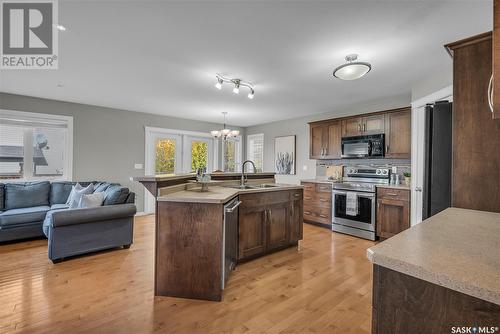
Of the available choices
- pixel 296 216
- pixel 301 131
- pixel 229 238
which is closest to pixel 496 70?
pixel 229 238

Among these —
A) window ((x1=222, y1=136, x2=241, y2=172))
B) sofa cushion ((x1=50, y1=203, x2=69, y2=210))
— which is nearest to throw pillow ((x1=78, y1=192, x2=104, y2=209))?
sofa cushion ((x1=50, y1=203, x2=69, y2=210))

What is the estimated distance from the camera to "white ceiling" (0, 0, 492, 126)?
187 cm

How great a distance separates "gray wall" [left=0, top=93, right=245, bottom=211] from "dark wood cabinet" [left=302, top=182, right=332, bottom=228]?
12.3 ft

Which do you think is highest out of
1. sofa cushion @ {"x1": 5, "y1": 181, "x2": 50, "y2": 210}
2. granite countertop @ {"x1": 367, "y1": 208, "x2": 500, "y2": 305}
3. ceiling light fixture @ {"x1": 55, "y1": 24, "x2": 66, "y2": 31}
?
ceiling light fixture @ {"x1": 55, "y1": 24, "x2": 66, "y2": 31}

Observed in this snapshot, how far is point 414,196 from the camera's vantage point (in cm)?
342

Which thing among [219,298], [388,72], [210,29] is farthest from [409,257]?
[388,72]

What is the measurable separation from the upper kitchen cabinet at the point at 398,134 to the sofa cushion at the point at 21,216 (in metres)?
5.58

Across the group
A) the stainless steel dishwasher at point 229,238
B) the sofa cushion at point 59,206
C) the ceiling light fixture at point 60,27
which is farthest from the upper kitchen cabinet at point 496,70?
the sofa cushion at point 59,206

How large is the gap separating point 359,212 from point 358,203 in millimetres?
150

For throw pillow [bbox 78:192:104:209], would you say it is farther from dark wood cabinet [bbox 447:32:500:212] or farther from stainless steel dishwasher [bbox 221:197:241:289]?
dark wood cabinet [bbox 447:32:500:212]

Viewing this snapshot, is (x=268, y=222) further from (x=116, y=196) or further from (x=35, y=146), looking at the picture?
(x=35, y=146)

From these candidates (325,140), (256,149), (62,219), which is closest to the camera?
(62,219)

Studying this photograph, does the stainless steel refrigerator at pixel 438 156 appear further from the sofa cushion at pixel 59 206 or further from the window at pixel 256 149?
the window at pixel 256 149

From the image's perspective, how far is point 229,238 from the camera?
7.84 ft
